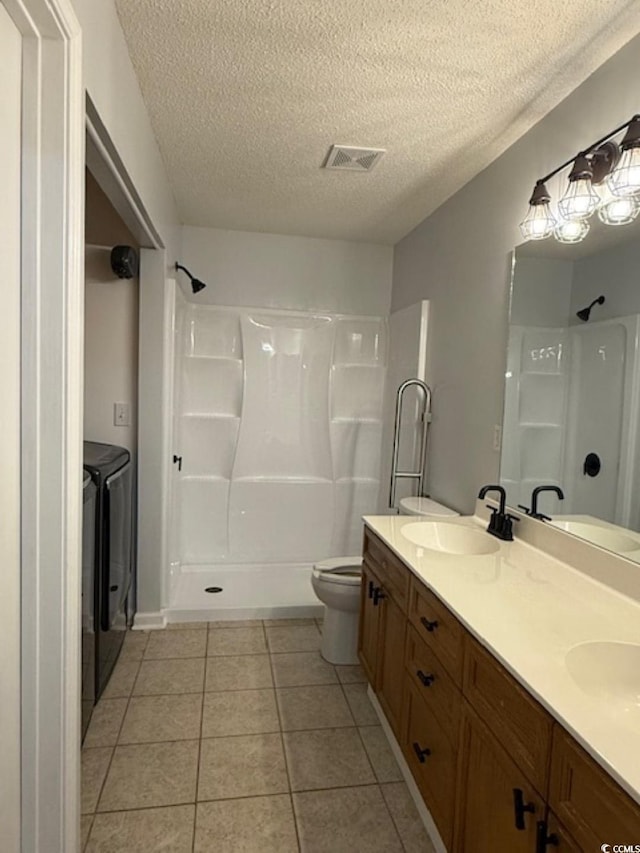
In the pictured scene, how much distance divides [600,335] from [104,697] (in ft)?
8.11

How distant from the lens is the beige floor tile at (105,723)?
77.3 inches

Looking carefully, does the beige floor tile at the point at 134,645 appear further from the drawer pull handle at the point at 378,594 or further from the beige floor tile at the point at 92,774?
the drawer pull handle at the point at 378,594

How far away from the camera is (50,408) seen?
3.65 ft

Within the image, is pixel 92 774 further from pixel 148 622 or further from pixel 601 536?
pixel 601 536

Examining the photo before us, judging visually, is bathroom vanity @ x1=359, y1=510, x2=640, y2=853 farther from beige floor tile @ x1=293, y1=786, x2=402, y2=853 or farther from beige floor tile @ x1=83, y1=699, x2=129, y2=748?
beige floor tile @ x1=83, y1=699, x2=129, y2=748

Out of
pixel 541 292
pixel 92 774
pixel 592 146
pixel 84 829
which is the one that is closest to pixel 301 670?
pixel 92 774

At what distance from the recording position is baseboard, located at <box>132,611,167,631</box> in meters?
2.86

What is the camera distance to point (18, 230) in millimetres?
1060

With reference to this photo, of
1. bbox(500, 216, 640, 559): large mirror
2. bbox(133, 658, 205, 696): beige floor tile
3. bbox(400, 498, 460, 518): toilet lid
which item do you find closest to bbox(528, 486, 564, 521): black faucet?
bbox(500, 216, 640, 559): large mirror

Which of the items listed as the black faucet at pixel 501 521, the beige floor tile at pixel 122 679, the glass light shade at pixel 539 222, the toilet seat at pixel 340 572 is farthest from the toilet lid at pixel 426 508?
the beige floor tile at pixel 122 679

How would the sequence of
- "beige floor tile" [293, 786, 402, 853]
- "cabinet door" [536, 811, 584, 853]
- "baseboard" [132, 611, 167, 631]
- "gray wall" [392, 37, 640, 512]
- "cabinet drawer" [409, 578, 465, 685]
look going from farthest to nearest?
"baseboard" [132, 611, 167, 631], "gray wall" [392, 37, 640, 512], "beige floor tile" [293, 786, 402, 853], "cabinet drawer" [409, 578, 465, 685], "cabinet door" [536, 811, 584, 853]

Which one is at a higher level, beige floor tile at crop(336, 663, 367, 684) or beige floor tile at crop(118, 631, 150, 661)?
beige floor tile at crop(118, 631, 150, 661)

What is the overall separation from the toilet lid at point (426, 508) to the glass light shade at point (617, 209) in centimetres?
134

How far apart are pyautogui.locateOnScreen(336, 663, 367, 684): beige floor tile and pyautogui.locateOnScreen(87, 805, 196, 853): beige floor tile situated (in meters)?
0.95
